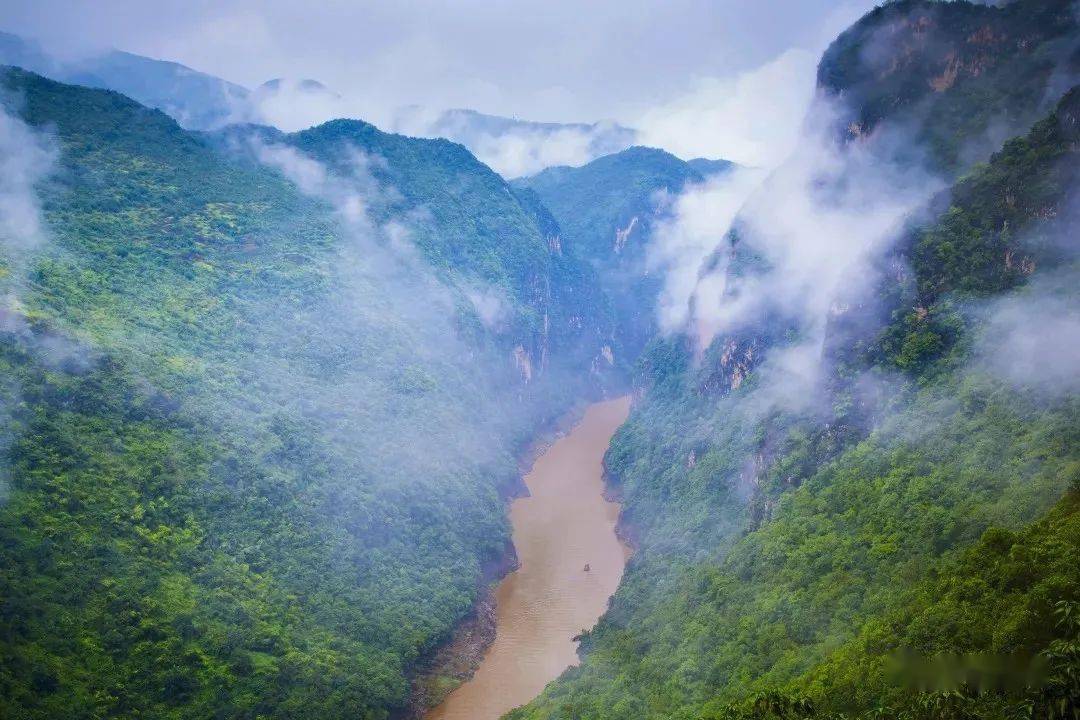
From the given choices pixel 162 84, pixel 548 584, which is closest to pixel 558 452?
pixel 548 584

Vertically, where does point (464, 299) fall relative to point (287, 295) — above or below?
above

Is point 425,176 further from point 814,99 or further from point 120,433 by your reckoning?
point 120,433

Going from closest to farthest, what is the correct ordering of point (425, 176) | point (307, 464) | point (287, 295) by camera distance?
point (307, 464), point (287, 295), point (425, 176)

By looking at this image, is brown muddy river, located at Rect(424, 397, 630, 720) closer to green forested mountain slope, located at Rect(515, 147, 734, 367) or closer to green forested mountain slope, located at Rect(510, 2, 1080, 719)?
green forested mountain slope, located at Rect(510, 2, 1080, 719)

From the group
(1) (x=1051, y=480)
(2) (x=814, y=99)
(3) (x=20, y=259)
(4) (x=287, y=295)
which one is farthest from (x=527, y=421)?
(1) (x=1051, y=480)

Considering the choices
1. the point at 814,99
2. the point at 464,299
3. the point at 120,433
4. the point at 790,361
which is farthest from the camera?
the point at 464,299

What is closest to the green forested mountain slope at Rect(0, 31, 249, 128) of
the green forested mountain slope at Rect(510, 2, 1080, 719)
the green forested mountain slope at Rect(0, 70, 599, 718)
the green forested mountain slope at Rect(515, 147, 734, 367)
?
the green forested mountain slope at Rect(0, 70, 599, 718)

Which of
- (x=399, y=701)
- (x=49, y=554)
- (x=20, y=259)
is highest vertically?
(x=20, y=259)
